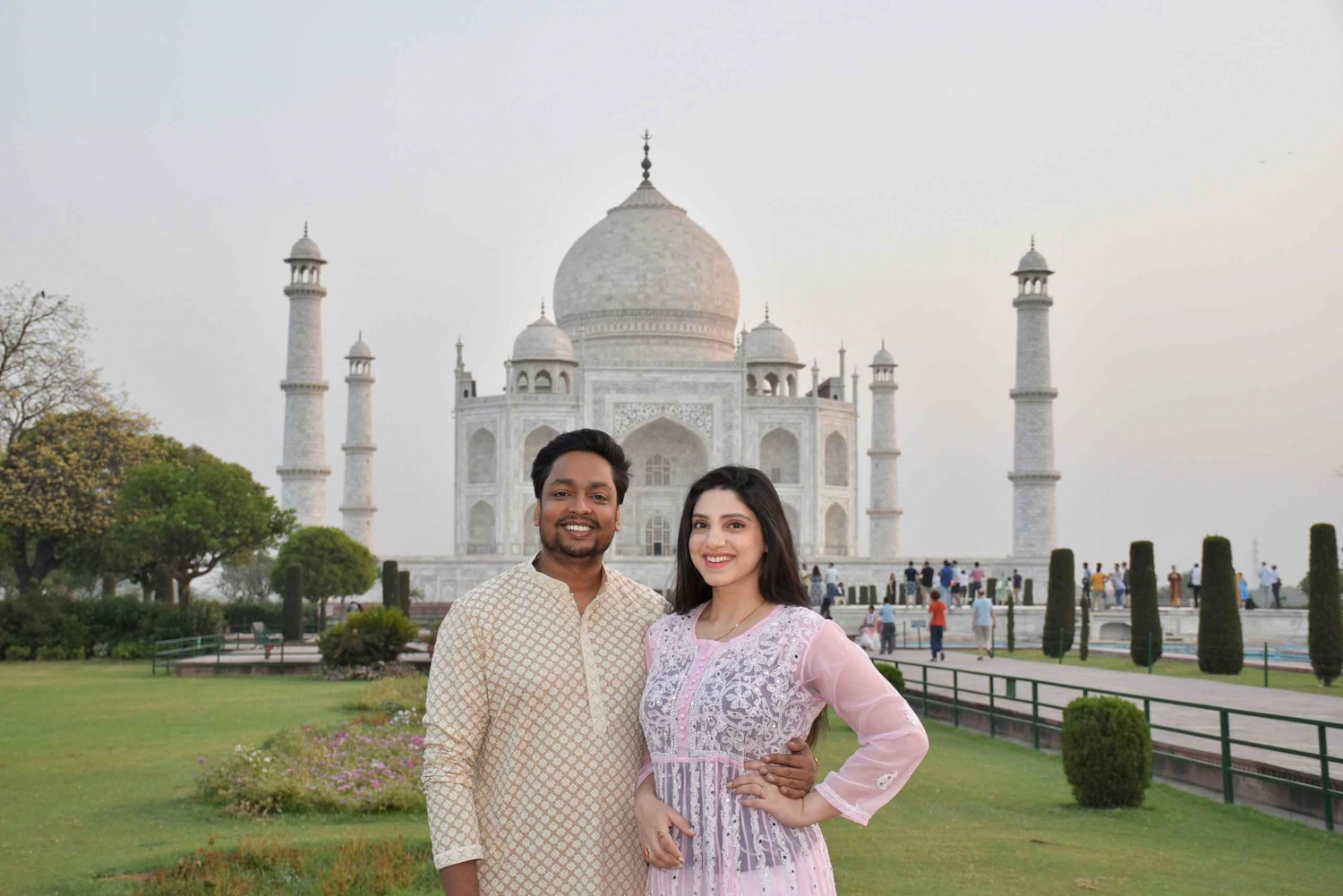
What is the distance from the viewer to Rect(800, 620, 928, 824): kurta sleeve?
257 cm

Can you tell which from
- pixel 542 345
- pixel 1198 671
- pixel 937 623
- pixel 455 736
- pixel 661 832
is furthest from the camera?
pixel 542 345

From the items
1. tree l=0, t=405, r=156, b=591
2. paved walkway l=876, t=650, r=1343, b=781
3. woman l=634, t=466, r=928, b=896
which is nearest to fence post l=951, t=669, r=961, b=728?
paved walkway l=876, t=650, r=1343, b=781

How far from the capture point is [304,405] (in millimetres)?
31688

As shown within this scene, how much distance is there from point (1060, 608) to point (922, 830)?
499 inches

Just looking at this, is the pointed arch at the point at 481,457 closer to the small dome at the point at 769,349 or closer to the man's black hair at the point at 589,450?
the small dome at the point at 769,349

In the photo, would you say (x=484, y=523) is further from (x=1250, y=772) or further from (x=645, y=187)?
(x=1250, y=772)

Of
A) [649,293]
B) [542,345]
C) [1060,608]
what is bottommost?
[1060,608]

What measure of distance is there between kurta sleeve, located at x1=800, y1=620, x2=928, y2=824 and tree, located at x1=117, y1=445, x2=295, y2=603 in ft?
65.3

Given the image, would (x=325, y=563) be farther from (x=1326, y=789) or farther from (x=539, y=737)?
(x=539, y=737)

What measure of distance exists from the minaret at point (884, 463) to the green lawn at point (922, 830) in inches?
978

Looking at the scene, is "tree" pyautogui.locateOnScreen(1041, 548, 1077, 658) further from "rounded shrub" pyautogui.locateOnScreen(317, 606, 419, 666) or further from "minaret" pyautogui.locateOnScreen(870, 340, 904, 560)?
"minaret" pyautogui.locateOnScreen(870, 340, 904, 560)

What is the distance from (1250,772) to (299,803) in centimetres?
459

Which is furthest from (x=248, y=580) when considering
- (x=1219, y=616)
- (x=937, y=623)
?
(x=1219, y=616)

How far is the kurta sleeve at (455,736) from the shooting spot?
2.67 metres
